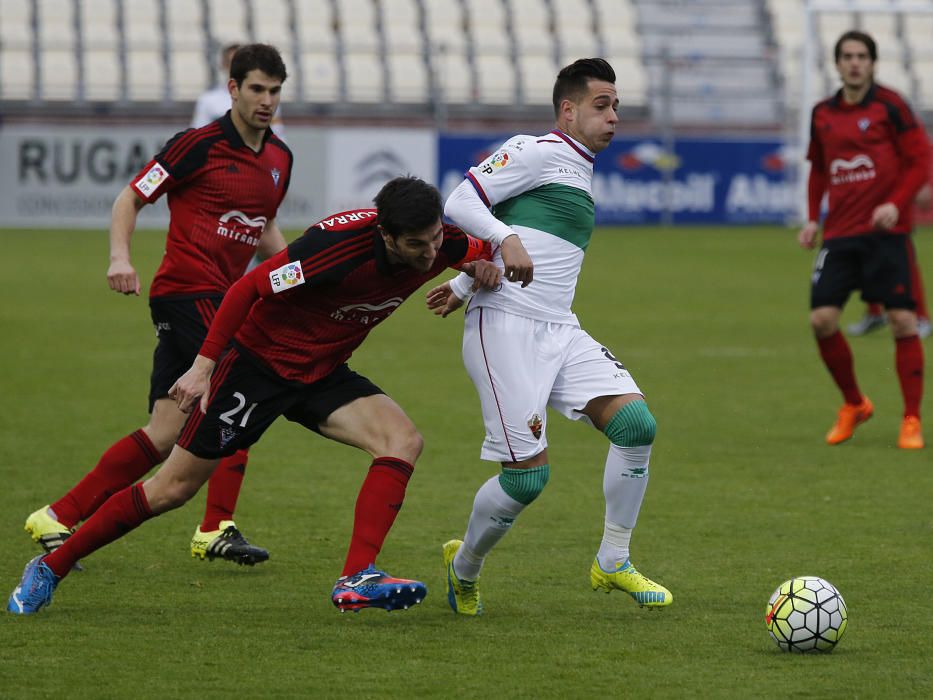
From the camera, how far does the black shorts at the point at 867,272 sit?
867 cm

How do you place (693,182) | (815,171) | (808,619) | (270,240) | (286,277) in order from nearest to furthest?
(808,619) → (286,277) → (270,240) → (815,171) → (693,182)

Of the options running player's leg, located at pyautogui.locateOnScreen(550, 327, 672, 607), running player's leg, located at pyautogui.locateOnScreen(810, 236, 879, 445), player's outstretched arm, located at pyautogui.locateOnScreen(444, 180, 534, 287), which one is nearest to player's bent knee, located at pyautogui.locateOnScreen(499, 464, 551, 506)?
running player's leg, located at pyautogui.locateOnScreen(550, 327, 672, 607)

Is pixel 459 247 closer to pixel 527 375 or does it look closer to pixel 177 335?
pixel 527 375

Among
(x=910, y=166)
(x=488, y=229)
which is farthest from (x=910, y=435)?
(x=488, y=229)

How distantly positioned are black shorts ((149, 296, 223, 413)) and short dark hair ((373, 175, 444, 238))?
142 centimetres

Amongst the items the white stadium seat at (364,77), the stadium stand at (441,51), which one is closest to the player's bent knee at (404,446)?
the stadium stand at (441,51)

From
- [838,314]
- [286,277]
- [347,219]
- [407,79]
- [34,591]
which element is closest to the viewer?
[286,277]

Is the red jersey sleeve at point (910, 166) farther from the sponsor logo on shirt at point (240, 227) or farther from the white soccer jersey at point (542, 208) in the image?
the sponsor logo on shirt at point (240, 227)

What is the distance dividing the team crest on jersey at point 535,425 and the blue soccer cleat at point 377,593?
71cm

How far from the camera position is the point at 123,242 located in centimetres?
582

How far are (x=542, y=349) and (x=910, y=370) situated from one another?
167 inches

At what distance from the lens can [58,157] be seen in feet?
77.7

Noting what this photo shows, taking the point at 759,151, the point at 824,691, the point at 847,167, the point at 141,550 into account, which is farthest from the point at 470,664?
the point at 759,151

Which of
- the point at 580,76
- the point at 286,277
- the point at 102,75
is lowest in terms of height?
the point at 286,277
